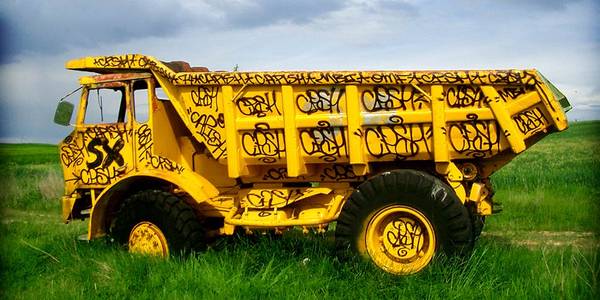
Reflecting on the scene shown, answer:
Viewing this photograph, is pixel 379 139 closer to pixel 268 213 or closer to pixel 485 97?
pixel 485 97

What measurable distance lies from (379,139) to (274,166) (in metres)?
1.37

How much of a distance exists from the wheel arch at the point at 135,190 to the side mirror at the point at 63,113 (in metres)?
1.02

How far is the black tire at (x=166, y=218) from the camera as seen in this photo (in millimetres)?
6758

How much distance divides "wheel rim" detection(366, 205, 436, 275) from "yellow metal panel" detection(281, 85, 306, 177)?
1032 millimetres

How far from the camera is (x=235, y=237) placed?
770cm

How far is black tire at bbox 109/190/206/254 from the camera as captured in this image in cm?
676

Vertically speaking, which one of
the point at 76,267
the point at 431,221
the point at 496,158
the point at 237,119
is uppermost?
the point at 237,119

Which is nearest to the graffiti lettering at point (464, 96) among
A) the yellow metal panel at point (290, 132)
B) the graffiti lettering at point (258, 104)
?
the yellow metal panel at point (290, 132)

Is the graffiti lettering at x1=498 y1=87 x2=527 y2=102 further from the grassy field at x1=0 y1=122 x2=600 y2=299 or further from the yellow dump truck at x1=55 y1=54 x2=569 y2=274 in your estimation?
the grassy field at x1=0 y1=122 x2=600 y2=299

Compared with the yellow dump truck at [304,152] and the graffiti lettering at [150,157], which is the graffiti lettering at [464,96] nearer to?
the yellow dump truck at [304,152]

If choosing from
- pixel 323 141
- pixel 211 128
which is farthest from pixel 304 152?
pixel 211 128

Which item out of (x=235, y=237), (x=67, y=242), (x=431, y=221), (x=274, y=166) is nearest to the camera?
(x=431, y=221)

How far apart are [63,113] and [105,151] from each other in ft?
2.26

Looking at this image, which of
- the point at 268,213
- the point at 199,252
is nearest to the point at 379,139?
the point at 268,213
